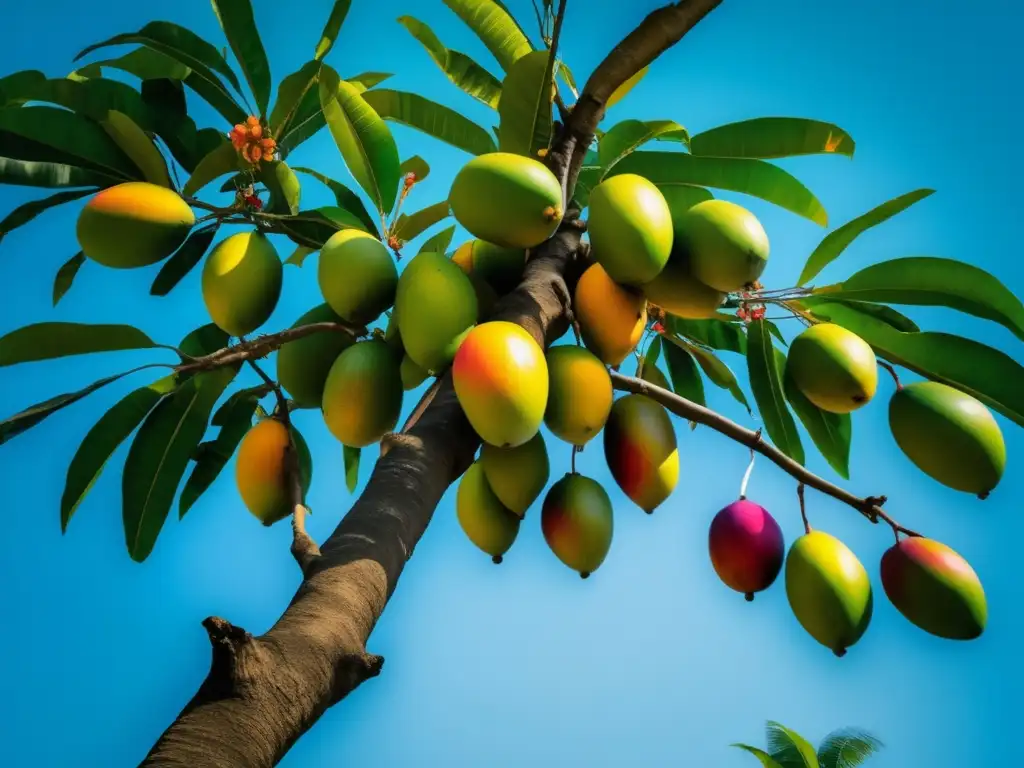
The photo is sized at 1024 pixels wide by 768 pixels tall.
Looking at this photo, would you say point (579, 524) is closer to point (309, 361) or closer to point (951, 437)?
point (309, 361)

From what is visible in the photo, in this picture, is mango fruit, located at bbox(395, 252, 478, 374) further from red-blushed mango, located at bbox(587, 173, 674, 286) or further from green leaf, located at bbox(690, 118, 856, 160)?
green leaf, located at bbox(690, 118, 856, 160)

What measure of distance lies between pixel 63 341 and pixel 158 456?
14.9 inches

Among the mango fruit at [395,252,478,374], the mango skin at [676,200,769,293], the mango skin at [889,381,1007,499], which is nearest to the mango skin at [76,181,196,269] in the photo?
the mango fruit at [395,252,478,374]

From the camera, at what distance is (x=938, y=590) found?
1778 millimetres

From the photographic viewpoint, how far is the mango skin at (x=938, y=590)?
5.82 feet

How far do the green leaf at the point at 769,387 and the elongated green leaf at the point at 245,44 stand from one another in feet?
4.42

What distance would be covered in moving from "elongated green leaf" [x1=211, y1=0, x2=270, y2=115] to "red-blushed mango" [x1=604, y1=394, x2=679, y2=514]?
3.87 ft

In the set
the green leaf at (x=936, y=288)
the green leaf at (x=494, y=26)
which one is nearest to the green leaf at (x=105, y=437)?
the green leaf at (x=494, y=26)

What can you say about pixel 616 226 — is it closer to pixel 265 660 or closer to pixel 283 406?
pixel 283 406

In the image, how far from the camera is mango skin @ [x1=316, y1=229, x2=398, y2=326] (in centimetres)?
170

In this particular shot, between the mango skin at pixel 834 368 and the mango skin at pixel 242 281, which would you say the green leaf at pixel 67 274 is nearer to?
the mango skin at pixel 242 281

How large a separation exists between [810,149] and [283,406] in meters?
1.35

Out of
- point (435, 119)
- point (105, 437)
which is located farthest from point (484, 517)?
point (435, 119)

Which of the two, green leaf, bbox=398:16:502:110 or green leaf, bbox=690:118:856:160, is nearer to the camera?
green leaf, bbox=690:118:856:160
